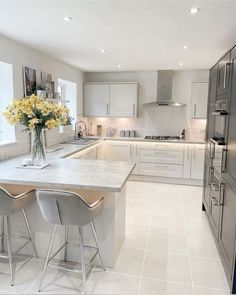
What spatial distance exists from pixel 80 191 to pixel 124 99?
3.46m

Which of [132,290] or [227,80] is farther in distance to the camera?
[227,80]

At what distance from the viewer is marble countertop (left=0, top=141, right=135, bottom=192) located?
204 cm

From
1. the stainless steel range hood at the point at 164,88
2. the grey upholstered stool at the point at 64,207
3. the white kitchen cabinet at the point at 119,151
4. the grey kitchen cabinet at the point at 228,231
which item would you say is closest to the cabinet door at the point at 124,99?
the stainless steel range hood at the point at 164,88

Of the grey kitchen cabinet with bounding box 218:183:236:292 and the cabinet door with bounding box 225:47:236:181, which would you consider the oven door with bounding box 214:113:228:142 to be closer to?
the cabinet door with bounding box 225:47:236:181

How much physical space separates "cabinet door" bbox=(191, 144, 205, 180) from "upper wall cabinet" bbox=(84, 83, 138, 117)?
60.1 inches

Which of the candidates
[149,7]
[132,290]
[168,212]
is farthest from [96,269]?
[149,7]

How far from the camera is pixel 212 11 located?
224 centimetres

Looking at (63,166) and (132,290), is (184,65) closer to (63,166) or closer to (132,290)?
(63,166)

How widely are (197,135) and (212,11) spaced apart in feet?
11.5

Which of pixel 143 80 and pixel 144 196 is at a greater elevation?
pixel 143 80

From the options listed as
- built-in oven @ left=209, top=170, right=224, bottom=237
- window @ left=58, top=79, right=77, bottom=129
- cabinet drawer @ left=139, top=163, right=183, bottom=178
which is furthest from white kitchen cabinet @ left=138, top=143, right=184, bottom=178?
built-in oven @ left=209, top=170, right=224, bottom=237

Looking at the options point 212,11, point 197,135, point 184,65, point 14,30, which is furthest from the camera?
point 197,135

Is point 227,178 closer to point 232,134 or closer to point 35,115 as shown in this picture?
point 232,134

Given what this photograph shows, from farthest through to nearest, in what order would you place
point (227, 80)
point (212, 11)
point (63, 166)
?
point (63, 166) < point (227, 80) < point (212, 11)
